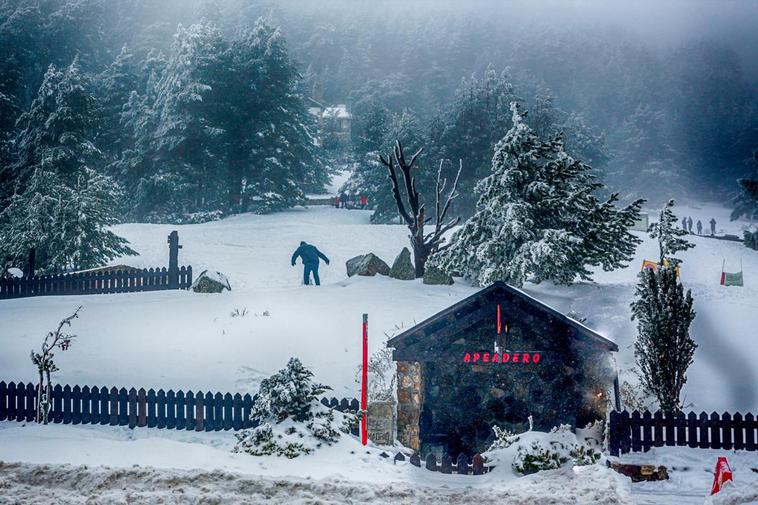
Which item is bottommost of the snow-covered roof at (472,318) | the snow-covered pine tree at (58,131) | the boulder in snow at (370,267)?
the snow-covered roof at (472,318)

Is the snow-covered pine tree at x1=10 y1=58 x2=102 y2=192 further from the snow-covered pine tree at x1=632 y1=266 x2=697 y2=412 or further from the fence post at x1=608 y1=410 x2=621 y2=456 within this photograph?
the fence post at x1=608 y1=410 x2=621 y2=456

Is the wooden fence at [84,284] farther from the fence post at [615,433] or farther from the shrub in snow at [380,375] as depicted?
the fence post at [615,433]

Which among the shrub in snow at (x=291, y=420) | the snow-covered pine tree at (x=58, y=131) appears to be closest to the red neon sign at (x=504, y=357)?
the shrub in snow at (x=291, y=420)

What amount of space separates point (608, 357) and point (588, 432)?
1.51 m

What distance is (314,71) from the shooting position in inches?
4528

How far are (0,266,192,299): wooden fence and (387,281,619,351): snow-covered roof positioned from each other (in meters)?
14.9

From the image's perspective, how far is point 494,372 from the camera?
1307cm

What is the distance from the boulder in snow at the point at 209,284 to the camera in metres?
24.1

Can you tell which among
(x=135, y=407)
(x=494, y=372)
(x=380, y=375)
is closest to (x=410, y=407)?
(x=494, y=372)

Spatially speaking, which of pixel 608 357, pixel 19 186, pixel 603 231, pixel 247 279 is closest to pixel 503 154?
pixel 603 231

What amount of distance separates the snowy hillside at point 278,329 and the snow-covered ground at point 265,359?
0.05 meters

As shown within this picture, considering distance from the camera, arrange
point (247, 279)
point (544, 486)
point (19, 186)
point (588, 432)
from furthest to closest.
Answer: point (19, 186) → point (247, 279) → point (588, 432) → point (544, 486)

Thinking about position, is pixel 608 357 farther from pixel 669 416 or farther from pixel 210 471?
pixel 210 471

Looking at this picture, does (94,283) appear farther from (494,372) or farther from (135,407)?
(494,372)
